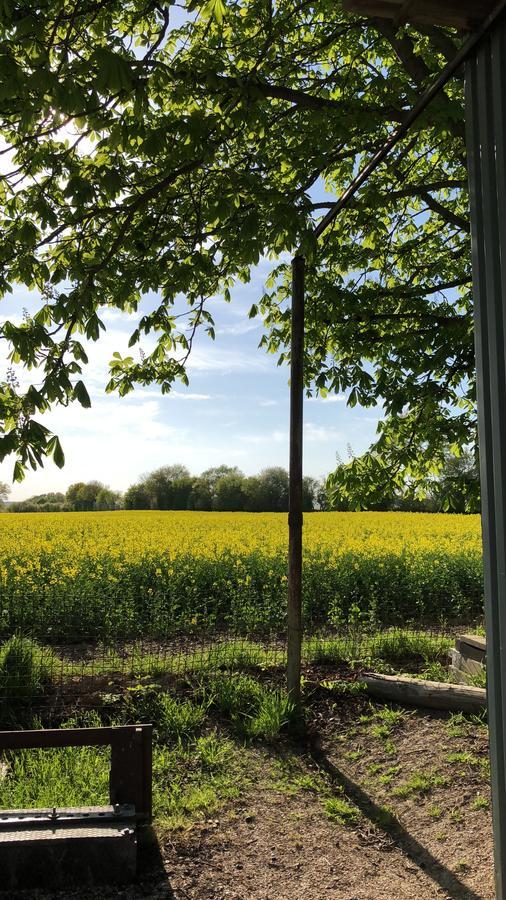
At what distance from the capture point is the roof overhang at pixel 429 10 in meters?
2.51

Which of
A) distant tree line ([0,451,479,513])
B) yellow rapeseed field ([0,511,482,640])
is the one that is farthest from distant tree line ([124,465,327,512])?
yellow rapeseed field ([0,511,482,640])

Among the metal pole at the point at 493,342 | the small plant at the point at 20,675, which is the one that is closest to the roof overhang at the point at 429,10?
the metal pole at the point at 493,342

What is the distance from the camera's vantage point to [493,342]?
259 centimetres

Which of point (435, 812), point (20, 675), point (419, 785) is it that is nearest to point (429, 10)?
point (435, 812)

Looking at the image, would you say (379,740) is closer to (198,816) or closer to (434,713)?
(434,713)

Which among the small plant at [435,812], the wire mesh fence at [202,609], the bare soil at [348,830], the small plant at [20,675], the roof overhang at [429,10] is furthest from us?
the wire mesh fence at [202,609]

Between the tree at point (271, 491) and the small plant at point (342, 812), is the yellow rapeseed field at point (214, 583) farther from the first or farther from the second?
the tree at point (271, 491)

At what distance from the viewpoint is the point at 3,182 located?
447 cm

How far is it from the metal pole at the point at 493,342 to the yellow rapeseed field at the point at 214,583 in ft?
17.5

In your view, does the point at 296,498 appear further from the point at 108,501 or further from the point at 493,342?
the point at 108,501

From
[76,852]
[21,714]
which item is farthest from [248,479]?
[76,852]

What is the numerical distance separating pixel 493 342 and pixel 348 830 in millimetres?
3153

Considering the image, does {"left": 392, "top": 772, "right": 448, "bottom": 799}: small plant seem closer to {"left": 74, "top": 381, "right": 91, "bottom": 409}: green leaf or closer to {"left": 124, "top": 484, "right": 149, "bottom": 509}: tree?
{"left": 74, "top": 381, "right": 91, "bottom": 409}: green leaf

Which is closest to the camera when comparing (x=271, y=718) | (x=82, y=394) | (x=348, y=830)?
(x=82, y=394)
